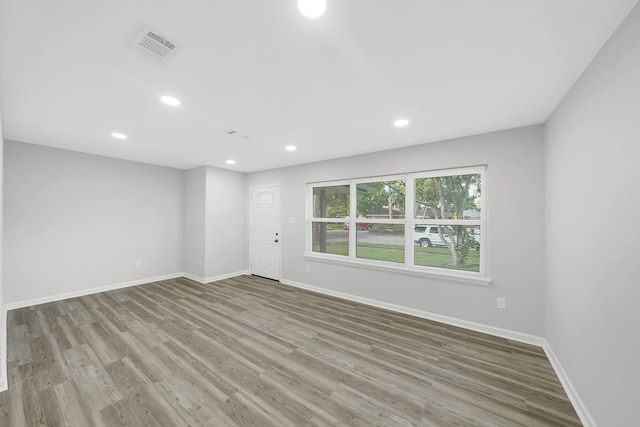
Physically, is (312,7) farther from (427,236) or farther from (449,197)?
(427,236)

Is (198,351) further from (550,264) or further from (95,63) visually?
(550,264)

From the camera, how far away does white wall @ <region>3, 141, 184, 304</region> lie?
11.3ft

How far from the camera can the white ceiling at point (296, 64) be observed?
119cm

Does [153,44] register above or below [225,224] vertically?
above

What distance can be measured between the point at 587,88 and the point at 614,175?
740 millimetres

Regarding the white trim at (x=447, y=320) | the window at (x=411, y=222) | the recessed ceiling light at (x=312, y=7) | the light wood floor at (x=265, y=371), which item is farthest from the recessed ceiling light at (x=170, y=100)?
the white trim at (x=447, y=320)

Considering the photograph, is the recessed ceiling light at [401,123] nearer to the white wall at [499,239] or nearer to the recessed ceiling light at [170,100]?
the white wall at [499,239]

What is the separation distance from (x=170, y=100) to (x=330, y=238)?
3.32 m

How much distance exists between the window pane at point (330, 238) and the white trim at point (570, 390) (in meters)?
2.74

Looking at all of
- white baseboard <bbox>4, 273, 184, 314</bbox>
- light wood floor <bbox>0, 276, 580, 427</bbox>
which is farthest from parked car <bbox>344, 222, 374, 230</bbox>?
white baseboard <bbox>4, 273, 184, 314</bbox>

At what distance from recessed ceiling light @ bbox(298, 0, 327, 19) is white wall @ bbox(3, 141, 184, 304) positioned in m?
4.98

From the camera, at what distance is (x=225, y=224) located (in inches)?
208

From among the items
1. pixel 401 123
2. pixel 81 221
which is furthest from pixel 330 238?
pixel 81 221

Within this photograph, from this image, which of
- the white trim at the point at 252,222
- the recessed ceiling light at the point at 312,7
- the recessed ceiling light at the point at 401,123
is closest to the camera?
the recessed ceiling light at the point at 312,7
